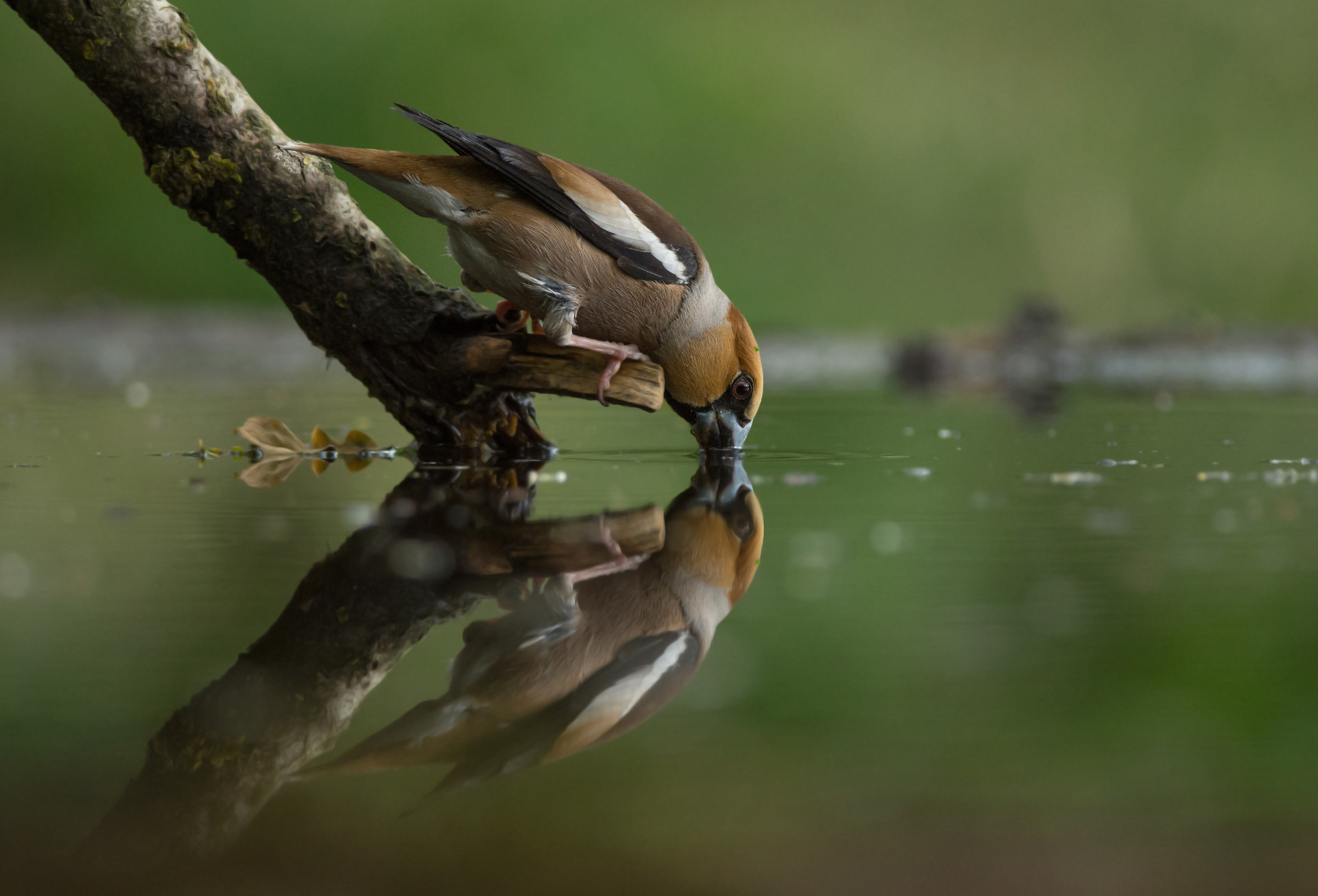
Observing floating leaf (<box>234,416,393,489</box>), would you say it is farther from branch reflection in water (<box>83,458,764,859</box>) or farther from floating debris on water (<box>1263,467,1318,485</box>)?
floating debris on water (<box>1263,467,1318,485</box>)

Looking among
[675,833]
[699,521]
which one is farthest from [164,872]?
[699,521]

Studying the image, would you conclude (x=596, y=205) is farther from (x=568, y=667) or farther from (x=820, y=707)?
(x=820, y=707)

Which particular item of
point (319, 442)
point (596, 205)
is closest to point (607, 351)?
point (596, 205)

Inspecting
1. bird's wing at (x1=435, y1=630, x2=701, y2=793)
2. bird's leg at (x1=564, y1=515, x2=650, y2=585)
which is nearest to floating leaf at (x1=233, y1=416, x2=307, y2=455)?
bird's leg at (x1=564, y1=515, x2=650, y2=585)

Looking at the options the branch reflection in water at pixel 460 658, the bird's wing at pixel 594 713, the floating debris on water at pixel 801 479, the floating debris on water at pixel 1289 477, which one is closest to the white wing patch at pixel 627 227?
the floating debris on water at pixel 801 479

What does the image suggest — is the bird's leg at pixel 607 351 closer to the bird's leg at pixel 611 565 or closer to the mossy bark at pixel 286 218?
the mossy bark at pixel 286 218
